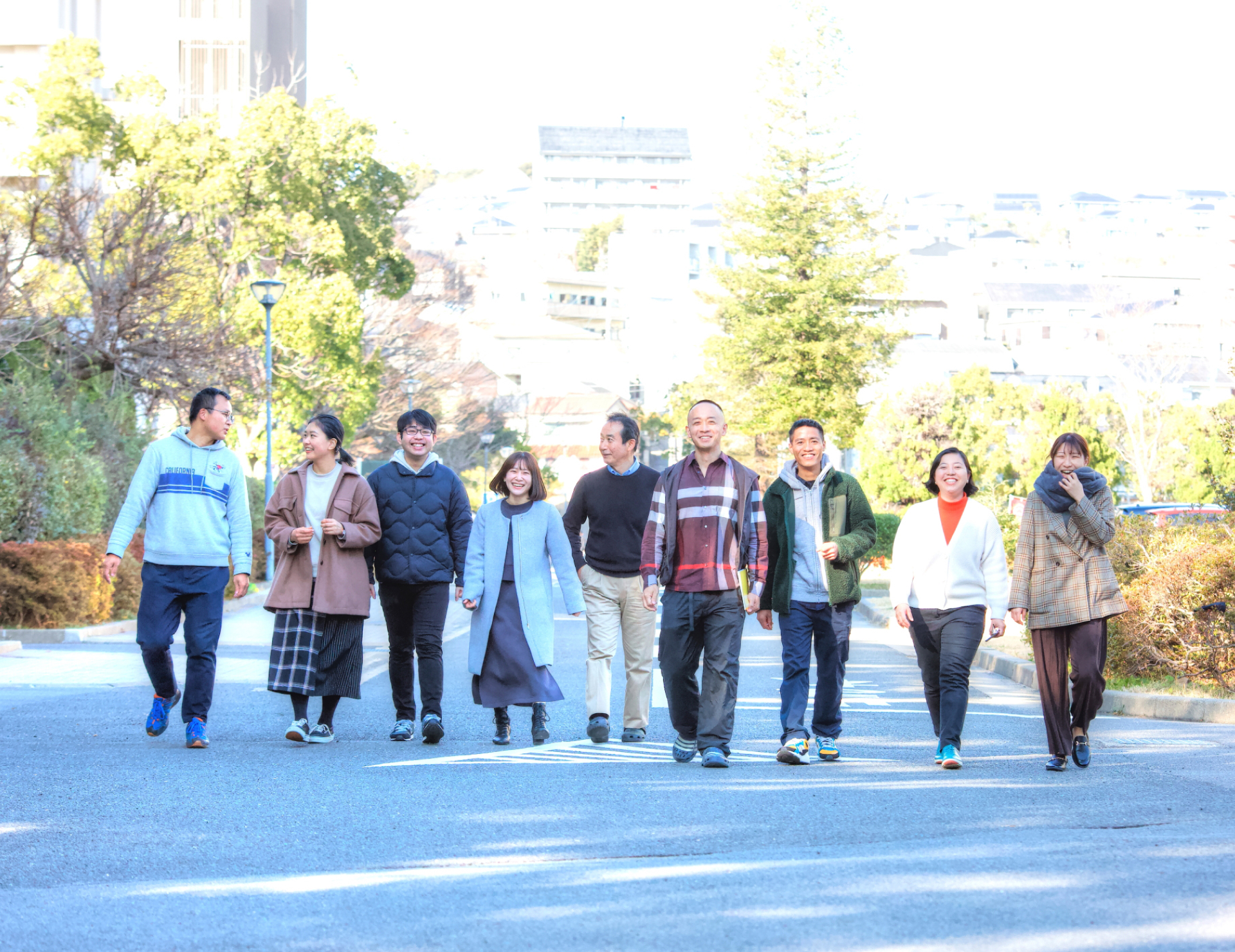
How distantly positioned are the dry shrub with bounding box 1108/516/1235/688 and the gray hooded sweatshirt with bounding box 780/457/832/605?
14.2 feet

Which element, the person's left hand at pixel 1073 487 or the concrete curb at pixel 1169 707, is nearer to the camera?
the person's left hand at pixel 1073 487

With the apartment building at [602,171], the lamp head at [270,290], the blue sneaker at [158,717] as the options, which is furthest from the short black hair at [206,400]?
the apartment building at [602,171]

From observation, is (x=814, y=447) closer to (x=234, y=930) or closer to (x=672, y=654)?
(x=672, y=654)

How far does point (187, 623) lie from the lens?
8.60 meters

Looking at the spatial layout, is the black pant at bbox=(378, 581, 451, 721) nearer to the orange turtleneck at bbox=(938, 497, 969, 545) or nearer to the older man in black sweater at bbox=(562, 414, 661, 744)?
the older man in black sweater at bbox=(562, 414, 661, 744)

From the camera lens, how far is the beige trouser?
9.18m

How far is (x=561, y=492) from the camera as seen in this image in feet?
270

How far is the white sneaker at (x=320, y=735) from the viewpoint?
8.85 metres

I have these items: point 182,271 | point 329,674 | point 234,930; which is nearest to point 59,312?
point 182,271

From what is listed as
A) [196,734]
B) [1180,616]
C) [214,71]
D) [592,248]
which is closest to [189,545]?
[196,734]

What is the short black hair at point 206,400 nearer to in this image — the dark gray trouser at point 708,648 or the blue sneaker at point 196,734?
the blue sneaker at point 196,734

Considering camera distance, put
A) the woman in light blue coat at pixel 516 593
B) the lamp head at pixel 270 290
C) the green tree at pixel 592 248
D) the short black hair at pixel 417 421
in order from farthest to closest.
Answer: the green tree at pixel 592 248 < the lamp head at pixel 270 290 < the short black hair at pixel 417 421 < the woman in light blue coat at pixel 516 593

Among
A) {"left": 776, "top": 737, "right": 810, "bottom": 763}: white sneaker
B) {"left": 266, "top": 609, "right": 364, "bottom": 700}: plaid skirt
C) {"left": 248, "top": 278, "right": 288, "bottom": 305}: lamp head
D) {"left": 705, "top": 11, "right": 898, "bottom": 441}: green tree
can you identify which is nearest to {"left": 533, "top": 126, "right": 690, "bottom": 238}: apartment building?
{"left": 705, "top": 11, "right": 898, "bottom": 441}: green tree

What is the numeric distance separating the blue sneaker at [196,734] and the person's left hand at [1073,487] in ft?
16.5
